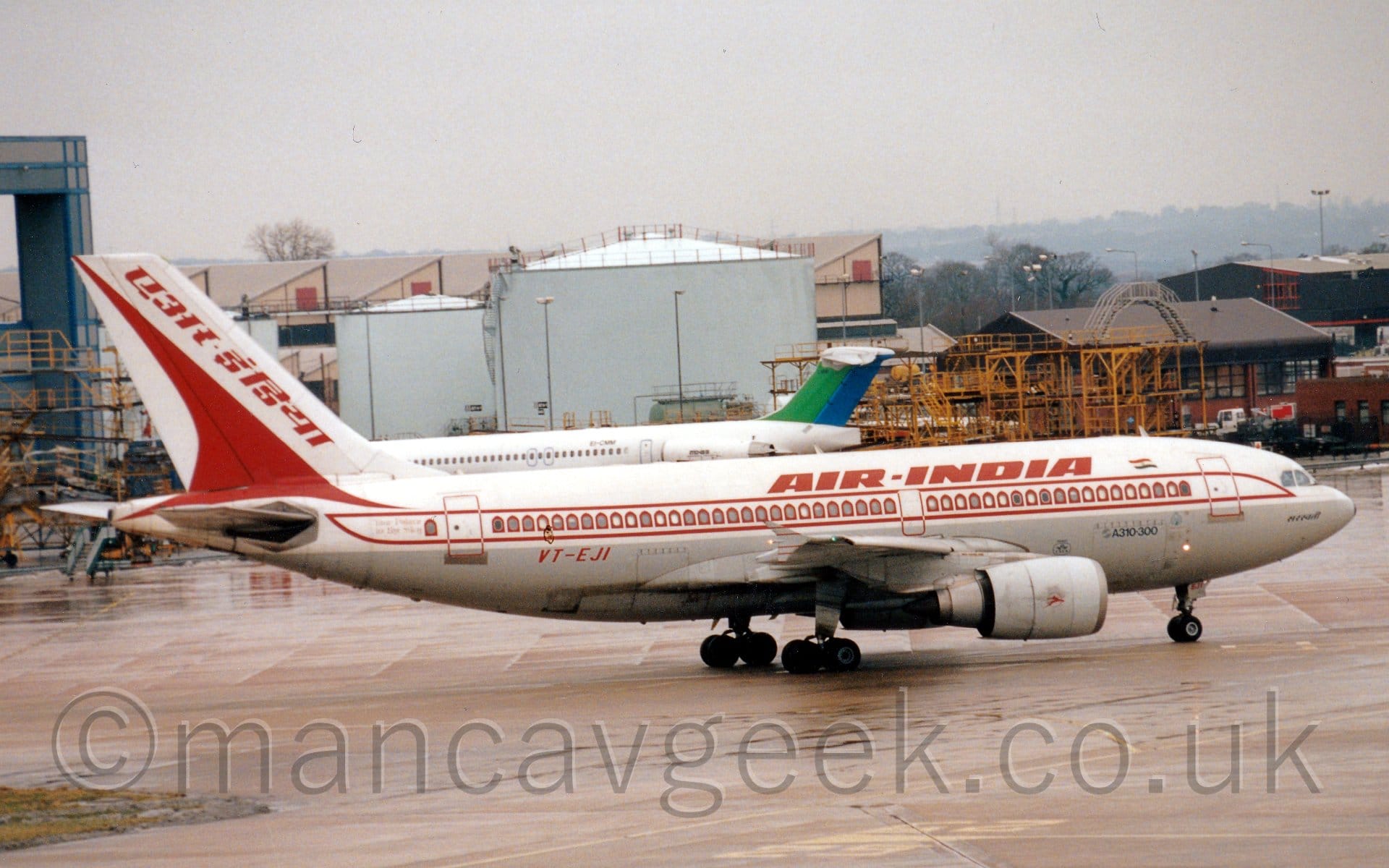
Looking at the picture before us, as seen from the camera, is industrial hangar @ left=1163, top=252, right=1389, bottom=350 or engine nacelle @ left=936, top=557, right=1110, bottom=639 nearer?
engine nacelle @ left=936, top=557, right=1110, bottom=639

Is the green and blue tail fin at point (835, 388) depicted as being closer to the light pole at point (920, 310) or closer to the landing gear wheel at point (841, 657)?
the landing gear wheel at point (841, 657)

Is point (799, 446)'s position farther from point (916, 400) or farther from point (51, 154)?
point (51, 154)

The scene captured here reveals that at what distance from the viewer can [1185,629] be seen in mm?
29188

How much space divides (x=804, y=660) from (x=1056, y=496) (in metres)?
5.76

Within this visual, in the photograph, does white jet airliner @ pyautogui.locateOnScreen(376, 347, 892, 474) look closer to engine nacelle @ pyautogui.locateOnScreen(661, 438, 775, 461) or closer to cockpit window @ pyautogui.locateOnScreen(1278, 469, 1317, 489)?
engine nacelle @ pyautogui.locateOnScreen(661, 438, 775, 461)

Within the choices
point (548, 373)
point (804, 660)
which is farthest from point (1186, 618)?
point (548, 373)

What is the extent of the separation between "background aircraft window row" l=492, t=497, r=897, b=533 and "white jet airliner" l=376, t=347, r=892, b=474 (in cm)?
2509

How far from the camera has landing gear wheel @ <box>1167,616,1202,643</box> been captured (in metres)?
29.1

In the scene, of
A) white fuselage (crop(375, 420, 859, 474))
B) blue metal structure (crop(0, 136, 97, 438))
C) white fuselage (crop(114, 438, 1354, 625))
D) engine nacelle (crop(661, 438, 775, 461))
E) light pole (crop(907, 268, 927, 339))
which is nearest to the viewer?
white fuselage (crop(114, 438, 1354, 625))

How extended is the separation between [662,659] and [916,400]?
35.2 metres

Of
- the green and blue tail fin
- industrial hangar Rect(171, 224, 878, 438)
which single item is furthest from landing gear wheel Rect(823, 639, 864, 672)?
industrial hangar Rect(171, 224, 878, 438)

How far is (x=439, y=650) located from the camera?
33.7 m

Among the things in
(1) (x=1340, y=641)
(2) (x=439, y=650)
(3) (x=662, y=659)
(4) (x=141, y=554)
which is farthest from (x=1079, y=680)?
(4) (x=141, y=554)

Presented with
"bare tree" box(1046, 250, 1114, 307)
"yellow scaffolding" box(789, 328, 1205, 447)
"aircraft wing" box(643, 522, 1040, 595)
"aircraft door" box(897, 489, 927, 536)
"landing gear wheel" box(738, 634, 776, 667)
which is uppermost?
"bare tree" box(1046, 250, 1114, 307)
